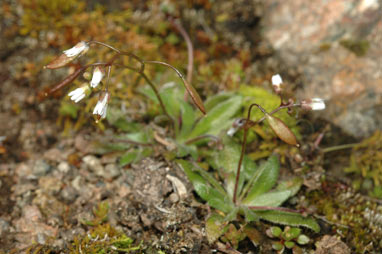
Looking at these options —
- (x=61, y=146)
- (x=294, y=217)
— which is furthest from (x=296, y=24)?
(x=61, y=146)

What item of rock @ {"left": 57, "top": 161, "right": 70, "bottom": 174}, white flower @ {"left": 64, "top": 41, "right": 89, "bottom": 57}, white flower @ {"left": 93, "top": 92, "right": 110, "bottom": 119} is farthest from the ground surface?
white flower @ {"left": 64, "top": 41, "right": 89, "bottom": 57}

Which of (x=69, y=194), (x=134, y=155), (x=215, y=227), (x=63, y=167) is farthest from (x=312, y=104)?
(x=63, y=167)

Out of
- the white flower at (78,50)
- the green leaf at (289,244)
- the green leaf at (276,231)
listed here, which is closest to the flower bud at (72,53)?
the white flower at (78,50)

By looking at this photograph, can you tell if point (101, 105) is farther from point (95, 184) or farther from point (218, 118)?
point (218, 118)

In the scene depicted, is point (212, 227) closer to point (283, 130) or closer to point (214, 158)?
point (214, 158)

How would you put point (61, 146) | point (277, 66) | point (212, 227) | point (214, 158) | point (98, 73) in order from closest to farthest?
point (98, 73), point (212, 227), point (214, 158), point (61, 146), point (277, 66)

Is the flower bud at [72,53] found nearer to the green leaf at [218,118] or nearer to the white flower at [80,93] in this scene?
the white flower at [80,93]
